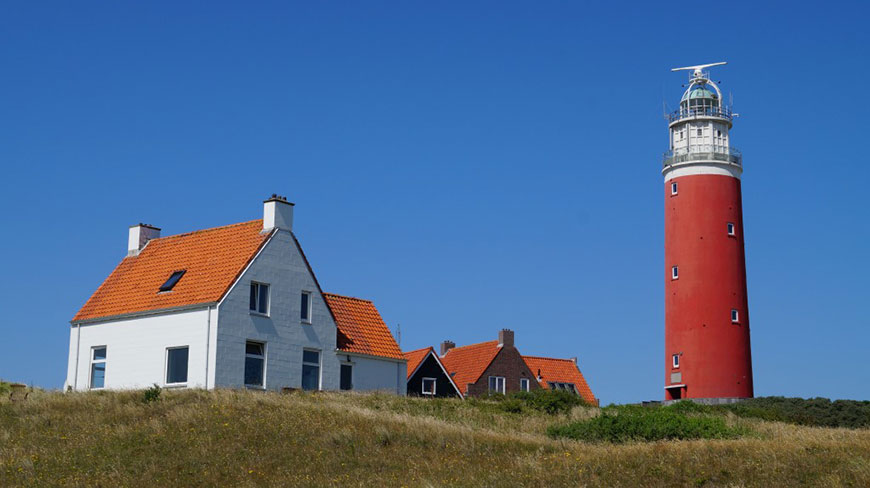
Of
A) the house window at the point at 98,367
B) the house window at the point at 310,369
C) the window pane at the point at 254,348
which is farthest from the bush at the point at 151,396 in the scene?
the house window at the point at 98,367

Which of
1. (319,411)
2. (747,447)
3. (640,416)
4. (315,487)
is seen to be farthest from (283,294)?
(747,447)

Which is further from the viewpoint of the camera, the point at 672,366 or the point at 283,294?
the point at 672,366

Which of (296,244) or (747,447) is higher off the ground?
(296,244)

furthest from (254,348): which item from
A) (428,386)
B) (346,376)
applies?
(428,386)

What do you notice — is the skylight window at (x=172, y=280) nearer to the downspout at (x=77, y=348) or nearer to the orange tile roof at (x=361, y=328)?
the downspout at (x=77, y=348)

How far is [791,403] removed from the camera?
4659 cm

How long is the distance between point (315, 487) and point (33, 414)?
42.2 feet

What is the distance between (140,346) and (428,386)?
18338mm

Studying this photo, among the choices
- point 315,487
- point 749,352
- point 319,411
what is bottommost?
point 315,487

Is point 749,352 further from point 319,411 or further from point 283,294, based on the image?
Answer: point 319,411

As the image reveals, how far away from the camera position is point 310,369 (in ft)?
128

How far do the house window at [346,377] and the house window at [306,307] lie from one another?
9.45ft

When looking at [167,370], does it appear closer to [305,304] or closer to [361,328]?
[305,304]

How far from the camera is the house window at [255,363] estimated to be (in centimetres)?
3644
